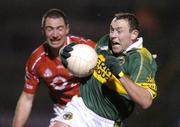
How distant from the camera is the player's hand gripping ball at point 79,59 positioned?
6.49 metres

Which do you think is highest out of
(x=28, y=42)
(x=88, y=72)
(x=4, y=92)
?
(x=88, y=72)

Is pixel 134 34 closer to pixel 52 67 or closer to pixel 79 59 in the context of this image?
pixel 79 59

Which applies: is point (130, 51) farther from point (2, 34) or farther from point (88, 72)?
point (2, 34)

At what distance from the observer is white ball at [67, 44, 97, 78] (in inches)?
256

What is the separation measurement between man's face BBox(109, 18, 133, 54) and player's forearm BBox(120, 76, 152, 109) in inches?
20.6

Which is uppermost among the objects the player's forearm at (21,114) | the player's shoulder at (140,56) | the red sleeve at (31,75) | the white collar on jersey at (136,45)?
the white collar on jersey at (136,45)

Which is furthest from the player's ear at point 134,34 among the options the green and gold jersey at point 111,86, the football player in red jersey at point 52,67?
the football player in red jersey at point 52,67

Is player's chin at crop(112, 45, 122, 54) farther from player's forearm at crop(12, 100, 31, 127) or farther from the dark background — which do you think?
the dark background

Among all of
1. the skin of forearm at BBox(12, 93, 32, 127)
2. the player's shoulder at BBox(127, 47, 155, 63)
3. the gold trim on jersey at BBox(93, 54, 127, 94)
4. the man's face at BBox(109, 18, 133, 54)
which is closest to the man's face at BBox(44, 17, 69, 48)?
the skin of forearm at BBox(12, 93, 32, 127)

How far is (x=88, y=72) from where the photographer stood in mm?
6559

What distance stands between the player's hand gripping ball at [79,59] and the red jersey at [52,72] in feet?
3.40

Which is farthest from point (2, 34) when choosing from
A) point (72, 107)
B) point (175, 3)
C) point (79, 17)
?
point (72, 107)

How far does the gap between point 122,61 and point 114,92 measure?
0.31 m

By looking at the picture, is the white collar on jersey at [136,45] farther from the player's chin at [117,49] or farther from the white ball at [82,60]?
the white ball at [82,60]
